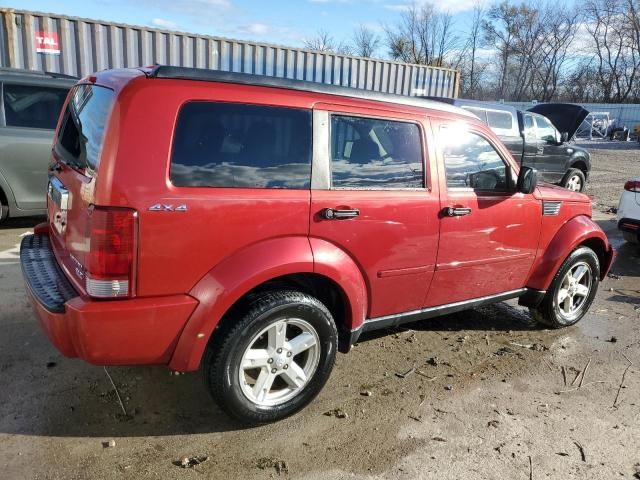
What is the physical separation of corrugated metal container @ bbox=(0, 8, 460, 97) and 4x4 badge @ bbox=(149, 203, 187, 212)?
23.5 ft

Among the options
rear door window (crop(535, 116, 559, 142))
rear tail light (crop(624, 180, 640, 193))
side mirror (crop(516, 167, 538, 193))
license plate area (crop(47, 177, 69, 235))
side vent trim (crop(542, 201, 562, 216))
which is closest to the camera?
license plate area (crop(47, 177, 69, 235))

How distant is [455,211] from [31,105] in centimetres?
535

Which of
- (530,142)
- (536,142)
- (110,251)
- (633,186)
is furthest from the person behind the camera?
(536,142)

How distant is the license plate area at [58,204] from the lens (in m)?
2.75

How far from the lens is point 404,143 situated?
3250 mm

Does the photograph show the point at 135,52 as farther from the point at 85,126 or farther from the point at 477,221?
the point at 477,221

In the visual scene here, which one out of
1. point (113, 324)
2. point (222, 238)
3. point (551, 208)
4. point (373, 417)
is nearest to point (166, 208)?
point (222, 238)

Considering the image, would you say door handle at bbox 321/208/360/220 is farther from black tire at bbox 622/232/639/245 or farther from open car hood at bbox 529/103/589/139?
open car hood at bbox 529/103/589/139

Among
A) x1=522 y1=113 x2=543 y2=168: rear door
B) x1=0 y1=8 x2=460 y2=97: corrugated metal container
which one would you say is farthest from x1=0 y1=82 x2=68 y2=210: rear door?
x1=522 y1=113 x2=543 y2=168: rear door

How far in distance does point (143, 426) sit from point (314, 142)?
1.79 meters

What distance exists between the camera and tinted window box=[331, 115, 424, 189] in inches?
117

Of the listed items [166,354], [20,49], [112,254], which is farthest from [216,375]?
[20,49]

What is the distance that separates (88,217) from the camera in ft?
7.83

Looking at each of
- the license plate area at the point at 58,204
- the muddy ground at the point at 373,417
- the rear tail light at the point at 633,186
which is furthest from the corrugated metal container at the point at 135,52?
the license plate area at the point at 58,204
